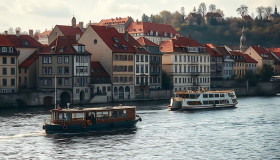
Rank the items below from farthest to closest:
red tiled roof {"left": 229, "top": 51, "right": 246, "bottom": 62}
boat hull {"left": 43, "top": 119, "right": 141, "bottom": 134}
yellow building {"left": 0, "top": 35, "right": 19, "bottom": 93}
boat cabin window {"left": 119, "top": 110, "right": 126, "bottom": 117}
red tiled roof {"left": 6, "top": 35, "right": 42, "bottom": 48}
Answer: red tiled roof {"left": 229, "top": 51, "right": 246, "bottom": 62}
red tiled roof {"left": 6, "top": 35, "right": 42, "bottom": 48}
yellow building {"left": 0, "top": 35, "right": 19, "bottom": 93}
boat cabin window {"left": 119, "top": 110, "right": 126, "bottom": 117}
boat hull {"left": 43, "top": 119, "right": 141, "bottom": 134}

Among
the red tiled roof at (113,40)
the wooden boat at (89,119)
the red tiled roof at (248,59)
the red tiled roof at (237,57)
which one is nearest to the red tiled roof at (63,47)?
the red tiled roof at (113,40)

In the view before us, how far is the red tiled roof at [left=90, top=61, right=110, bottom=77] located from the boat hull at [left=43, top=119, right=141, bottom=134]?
4876cm

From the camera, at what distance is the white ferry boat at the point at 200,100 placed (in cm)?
11138

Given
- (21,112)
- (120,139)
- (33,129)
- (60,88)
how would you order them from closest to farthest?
(120,139) < (33,129) < (21,112) < (60,88)

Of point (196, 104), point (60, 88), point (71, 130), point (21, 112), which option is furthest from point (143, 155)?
point (60, 88)

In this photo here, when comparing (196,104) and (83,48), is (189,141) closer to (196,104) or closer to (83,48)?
(196,104)

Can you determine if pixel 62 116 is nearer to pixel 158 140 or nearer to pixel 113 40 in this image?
pixel 158 140

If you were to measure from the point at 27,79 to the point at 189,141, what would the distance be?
64688 millimetres

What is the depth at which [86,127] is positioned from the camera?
248 ft

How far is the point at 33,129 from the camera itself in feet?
255

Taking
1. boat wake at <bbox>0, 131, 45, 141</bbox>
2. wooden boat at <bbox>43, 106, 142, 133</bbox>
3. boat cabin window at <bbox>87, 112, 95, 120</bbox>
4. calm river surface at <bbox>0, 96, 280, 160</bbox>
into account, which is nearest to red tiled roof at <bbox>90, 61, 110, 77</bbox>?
calm river surface at <bbox>0, 96, 280, 160</bbox>

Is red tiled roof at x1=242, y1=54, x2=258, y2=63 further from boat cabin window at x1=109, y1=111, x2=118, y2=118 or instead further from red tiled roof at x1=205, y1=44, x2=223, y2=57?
boat cabin window at x1=109, y1=111, x2=118, y2=118

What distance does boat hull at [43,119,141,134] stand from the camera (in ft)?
240

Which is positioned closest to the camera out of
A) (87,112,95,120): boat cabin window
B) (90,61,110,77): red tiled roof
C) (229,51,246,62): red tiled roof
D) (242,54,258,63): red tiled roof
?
(87,112,95,120): boat cabin window
